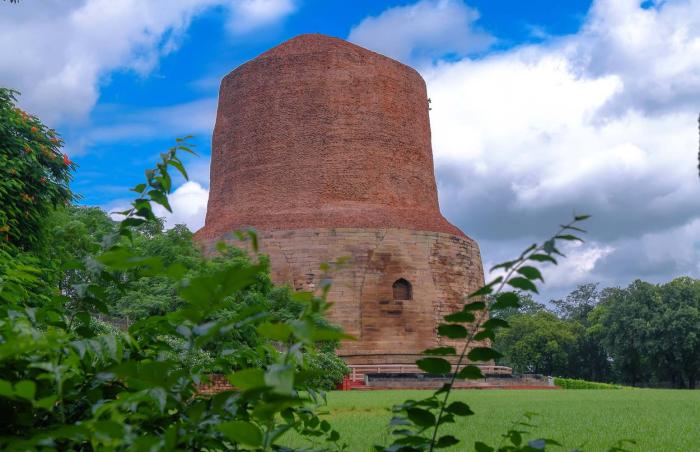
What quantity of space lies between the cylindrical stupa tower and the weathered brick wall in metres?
0.03

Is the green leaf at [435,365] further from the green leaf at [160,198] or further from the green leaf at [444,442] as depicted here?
the green leaf at [160,198]

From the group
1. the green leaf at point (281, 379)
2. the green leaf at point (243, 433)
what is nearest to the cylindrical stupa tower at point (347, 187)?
the green leaf at point (243, 433)

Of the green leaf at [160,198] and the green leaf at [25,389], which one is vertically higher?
the green leaf at [160,198]

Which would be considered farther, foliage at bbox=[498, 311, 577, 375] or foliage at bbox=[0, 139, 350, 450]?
foliage at bbox=[498, 311, 577, 375]

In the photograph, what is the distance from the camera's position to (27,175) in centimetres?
1057

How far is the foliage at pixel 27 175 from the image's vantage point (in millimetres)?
10047

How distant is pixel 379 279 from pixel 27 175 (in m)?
14.2

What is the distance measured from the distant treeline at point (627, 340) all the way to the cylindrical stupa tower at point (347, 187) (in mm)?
9671

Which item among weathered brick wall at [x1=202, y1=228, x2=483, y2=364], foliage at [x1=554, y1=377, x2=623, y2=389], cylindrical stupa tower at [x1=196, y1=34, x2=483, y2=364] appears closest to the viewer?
weathered brick wall at [x1=202, y1=228, x2=483, y2=364]

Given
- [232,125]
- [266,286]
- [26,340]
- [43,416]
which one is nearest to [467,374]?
[26,340]

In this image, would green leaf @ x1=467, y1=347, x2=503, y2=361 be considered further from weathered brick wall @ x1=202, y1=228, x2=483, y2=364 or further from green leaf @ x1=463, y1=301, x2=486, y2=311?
weathered brick wall @ x1=202, y1=228, x2=483, y2=364

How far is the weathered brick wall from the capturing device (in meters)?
22.8

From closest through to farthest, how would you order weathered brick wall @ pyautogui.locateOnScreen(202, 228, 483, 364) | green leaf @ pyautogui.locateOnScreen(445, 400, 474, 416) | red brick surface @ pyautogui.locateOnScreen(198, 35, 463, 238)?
1. green leaf @ pyautogui.locateOnScreen(445, 400, 474, 416)
2. weathered brick wall @ pyautogui.locateOnScreen(202, 228, 483, 364)
3. red brick surface @ pyautogui.locateOnScreen(198, 35, 463, 238)

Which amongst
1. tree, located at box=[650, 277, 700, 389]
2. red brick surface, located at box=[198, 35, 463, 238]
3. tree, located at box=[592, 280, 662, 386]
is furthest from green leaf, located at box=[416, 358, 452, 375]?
tree, located at box=[592, 280, 662, 386]
